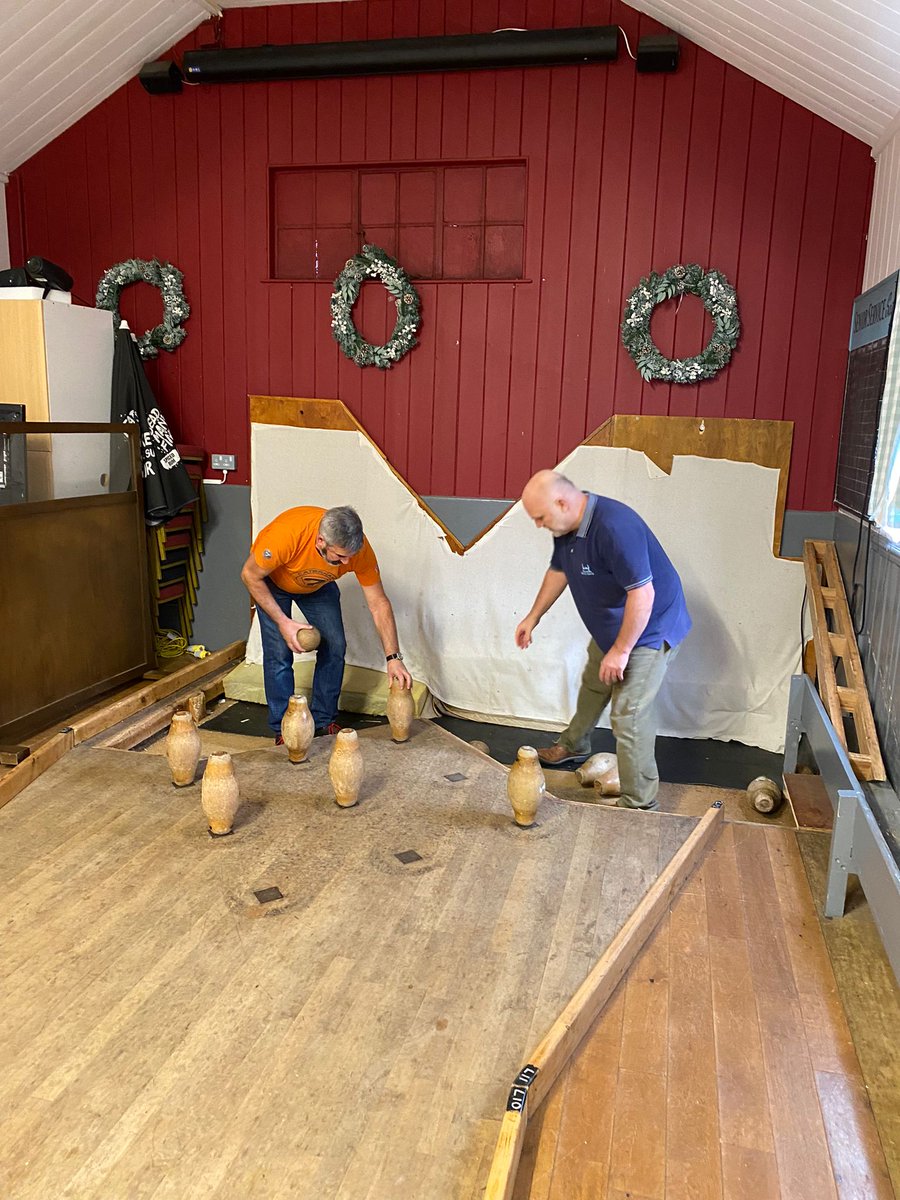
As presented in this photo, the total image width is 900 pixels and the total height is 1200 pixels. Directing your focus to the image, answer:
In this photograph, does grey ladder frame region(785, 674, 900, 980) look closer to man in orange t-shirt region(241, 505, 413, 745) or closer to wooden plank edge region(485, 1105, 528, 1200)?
wooden plank edge region(485, 1105, 528, 1200)

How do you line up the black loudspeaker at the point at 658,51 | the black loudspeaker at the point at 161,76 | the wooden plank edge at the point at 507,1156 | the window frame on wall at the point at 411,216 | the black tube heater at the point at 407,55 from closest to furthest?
1. the wooden plank edge at the point at 507,1156
2. the black loudspeaker at the point at 658,51
3. the black tube heater at the point at 407,55
4. the window frame on wall at the point at 411,216
5. the black loudspeaker at the point at 161,76

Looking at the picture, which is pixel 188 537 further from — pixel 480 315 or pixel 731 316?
pixel 731 316

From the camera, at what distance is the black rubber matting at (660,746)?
5.13 meters

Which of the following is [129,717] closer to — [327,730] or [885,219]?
[327,730]

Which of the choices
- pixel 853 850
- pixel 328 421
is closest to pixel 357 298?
pixel 328 421

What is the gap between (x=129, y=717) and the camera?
16.7ft

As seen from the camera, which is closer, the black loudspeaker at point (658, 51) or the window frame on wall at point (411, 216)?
the black loudspeaker at point (658, 51)

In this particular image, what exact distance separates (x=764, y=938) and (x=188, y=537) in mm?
4803

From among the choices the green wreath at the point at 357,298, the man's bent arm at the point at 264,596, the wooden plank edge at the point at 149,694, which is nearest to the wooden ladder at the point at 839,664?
the man's bent arm at the point at 264,596

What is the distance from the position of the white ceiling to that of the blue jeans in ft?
11.4

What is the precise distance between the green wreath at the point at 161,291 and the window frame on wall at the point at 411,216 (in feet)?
2.22

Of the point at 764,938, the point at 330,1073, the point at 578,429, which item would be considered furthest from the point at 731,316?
the point at 330,1073

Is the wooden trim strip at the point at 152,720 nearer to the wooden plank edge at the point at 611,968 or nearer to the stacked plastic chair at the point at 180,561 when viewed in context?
the stacked plastic chair at the point at 180,561

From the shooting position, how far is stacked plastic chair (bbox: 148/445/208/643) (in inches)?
247
